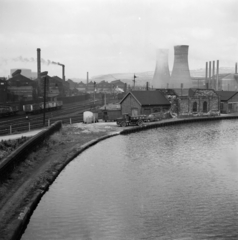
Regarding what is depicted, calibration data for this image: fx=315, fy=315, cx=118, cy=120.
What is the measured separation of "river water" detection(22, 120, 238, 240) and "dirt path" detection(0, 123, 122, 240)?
0.65 m

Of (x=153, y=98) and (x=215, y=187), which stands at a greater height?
(x=153, y=98)

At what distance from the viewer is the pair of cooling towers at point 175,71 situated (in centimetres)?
7106

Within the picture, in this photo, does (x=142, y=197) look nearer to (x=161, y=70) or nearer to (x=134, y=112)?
(x=134, y=112)

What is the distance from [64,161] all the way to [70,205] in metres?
6.94

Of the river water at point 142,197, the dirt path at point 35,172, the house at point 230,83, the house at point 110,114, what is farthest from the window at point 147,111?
the house at point 230,83

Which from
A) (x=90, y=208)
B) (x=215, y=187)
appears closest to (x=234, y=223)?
(x=215, y=187)

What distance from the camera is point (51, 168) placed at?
17.5 meters

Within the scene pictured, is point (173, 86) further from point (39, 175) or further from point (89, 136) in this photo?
point (39, 175)

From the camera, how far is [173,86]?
72.8 meters

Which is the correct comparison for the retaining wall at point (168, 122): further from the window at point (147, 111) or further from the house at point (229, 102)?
the house at point (229, 102)

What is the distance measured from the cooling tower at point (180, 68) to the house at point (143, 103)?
31515mm

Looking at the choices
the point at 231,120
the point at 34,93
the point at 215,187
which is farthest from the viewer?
the point at 34,93

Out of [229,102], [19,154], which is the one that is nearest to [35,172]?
[19,154]

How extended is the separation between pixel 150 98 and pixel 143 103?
230cm
